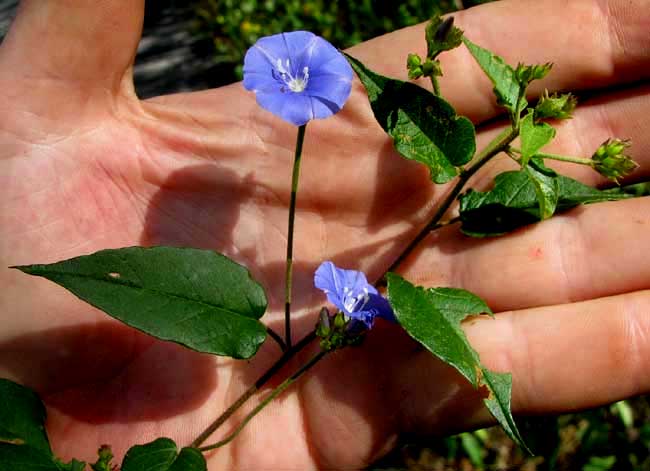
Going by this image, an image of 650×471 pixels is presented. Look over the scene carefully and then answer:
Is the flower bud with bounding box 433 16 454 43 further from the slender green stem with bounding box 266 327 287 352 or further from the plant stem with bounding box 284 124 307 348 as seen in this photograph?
the slender green stem with bounding box 266 327 287 352

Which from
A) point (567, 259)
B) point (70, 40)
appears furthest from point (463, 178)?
point (70, 40)

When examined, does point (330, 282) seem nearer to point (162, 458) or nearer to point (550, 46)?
point (162, 458)

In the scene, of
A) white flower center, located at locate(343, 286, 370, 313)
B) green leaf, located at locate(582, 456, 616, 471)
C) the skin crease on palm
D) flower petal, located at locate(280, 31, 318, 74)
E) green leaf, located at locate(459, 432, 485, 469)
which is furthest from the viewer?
green leaf, located at locate(459, 432, 485, 469)

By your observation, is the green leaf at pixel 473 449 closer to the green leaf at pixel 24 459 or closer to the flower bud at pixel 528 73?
the flower bud at pixel 528 73

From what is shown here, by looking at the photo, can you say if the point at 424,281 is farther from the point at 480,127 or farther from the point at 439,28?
the point at 439,28

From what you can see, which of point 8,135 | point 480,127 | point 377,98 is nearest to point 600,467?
point 480,127

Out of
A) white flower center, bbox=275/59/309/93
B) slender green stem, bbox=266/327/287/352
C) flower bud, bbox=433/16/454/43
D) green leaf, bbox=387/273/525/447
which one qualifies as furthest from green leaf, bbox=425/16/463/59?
slender green stem, bbox=266/327/287/352
